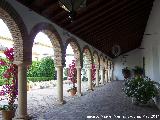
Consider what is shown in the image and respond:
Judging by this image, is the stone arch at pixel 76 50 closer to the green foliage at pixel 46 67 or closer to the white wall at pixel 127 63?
the green foliage at pixel 46 67

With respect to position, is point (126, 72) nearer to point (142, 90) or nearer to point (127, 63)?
point (127, 63)

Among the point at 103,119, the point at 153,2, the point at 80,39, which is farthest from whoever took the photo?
the point at 80,39

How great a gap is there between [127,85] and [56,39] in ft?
9.69

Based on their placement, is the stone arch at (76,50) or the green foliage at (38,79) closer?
the stone arch at (76,50)

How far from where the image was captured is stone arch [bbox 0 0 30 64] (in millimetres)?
6180

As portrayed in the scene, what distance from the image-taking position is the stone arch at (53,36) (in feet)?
24.7

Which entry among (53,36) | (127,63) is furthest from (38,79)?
(53,36)

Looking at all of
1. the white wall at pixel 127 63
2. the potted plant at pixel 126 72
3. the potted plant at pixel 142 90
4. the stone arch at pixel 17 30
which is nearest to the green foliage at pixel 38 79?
the potted plant at pixel 126 72

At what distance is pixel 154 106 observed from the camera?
905 cm

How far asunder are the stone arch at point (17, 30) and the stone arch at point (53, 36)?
319 millimetres

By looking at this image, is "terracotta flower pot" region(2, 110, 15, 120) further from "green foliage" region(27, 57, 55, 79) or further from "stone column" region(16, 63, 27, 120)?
"green foliage" region(27, 57, 55, 79)

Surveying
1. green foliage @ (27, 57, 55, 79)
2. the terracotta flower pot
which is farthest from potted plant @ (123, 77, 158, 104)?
green foliage @ (27, 57, 55, 79)

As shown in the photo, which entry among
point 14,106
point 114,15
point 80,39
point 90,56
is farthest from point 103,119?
point 90,56

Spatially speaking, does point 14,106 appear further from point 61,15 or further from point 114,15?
point 114,15
